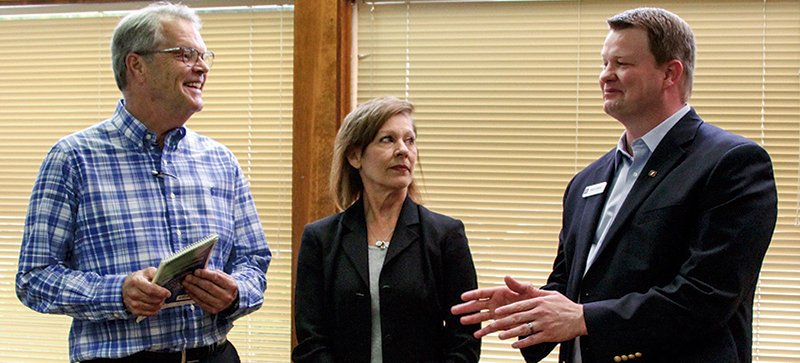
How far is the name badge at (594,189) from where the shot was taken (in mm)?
2443

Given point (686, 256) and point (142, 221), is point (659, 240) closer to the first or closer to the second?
point (686, 256)

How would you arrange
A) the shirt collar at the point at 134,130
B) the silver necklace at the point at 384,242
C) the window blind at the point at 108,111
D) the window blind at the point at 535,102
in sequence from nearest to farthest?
1. the shirt collar at the point at 134,130
2. the silver necklace at the point at 384,242
3. the window blind at the point at 535,102
4. the window blind at the point at 108,111

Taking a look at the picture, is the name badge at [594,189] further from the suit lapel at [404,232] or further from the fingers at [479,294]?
the suit lapel at [404,232]

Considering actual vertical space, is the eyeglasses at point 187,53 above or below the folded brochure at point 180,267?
above

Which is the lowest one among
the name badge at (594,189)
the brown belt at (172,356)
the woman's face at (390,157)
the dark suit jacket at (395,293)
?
the brown belt at (172,356)

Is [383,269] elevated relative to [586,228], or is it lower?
lower

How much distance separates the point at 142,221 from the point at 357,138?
727 mm

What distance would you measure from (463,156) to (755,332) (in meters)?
1.36

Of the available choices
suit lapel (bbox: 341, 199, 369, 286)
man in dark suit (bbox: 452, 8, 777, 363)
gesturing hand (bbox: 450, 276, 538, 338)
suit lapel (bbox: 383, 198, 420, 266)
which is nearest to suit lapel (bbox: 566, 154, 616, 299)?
man in dark suit (bbox: 452, 8, 777, 363)

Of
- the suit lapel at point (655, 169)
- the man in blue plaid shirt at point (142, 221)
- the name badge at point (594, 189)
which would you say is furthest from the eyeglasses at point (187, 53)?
the suit lapel at point (655, 169)

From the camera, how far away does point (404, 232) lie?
2746 millimetres

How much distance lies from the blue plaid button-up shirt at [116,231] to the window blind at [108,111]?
111 centimetres

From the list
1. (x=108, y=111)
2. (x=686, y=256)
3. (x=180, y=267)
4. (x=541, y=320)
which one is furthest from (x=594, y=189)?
(x=108, y=111)

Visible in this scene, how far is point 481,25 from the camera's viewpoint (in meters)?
3.68
